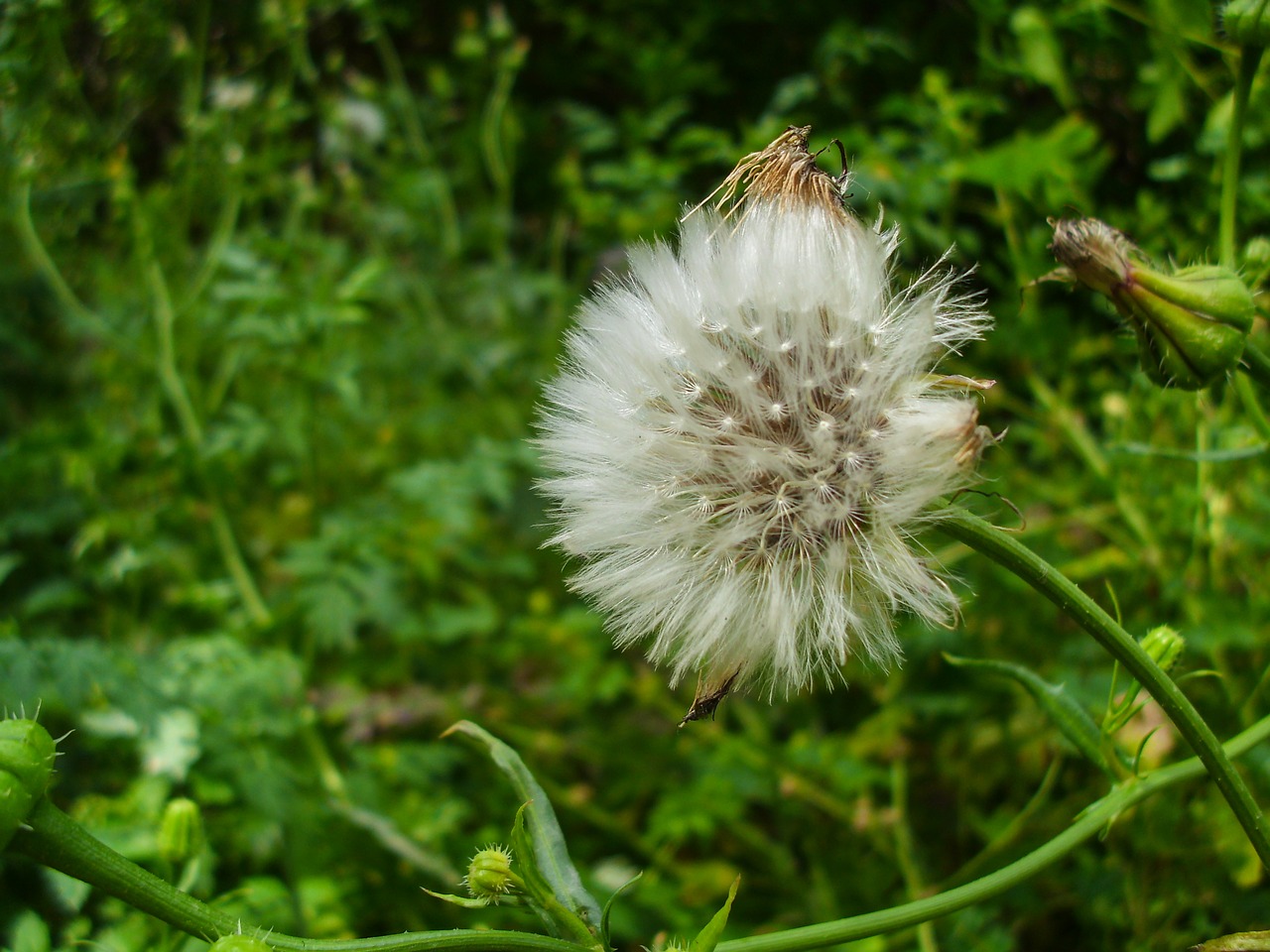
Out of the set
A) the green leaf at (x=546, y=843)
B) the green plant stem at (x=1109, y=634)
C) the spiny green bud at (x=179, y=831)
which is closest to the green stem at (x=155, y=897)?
the green leaf at (x=546, y=843)

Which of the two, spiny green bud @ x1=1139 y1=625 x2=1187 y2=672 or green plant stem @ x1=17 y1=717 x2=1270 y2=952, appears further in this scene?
spiny green bud @ x1=1139 y1=625 x2=1187 y2=672

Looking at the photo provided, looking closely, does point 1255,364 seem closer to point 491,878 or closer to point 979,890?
point 979,890

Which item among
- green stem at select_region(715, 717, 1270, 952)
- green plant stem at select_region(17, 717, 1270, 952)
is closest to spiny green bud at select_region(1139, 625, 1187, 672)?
green stem at select_region(715, 717, 1270, 952)

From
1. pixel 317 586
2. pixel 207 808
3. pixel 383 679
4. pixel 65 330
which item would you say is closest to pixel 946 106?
pixel 317 586

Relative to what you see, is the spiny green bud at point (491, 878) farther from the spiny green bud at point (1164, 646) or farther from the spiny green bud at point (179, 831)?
the spiny green bud at point (1164, 646)

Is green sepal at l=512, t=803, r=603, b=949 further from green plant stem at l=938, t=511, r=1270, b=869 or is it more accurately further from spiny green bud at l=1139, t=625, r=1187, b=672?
spiny green bud at l=1139, t=625, r=1187, b=672
